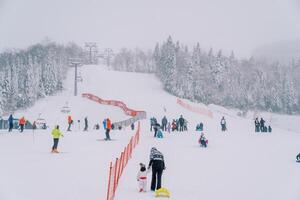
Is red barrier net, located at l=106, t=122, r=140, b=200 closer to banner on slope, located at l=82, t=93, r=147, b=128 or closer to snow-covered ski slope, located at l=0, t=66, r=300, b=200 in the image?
snow-covered ski slope, located at l=0, t=66, r=300, b=200

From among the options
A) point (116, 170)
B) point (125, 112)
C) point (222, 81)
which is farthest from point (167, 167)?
point (222, 81)

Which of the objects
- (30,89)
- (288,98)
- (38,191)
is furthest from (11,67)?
(38,191)

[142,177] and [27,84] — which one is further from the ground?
[27,84]

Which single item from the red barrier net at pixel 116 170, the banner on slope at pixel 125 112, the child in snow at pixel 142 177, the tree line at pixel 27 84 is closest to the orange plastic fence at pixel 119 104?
the banner on slope at pixel 125 112

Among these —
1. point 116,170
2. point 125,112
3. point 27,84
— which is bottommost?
point 125,112

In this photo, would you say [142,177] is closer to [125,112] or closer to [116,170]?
[116,170]

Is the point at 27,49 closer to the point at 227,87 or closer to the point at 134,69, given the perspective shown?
the point at 134,69

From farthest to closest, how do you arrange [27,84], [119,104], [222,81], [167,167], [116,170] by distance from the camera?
[222,81] → [27,84] → [119,104] → [167,167] → [116,170]

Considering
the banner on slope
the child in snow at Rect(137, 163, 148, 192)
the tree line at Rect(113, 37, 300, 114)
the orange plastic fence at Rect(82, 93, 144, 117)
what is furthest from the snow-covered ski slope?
the tree line at Rect(113, 37, 300, 114)

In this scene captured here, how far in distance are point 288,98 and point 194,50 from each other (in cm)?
2638

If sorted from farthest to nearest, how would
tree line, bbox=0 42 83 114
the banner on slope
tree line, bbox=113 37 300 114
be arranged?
tree line, bbox=113 37 300 114, tree line, bbox=0 42 83 114, the banner on slope

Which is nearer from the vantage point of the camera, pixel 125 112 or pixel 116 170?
pixel 116 170

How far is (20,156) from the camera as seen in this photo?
22578 millimetres

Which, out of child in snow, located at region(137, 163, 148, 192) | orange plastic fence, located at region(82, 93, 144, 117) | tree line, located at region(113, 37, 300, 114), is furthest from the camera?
tree line, located at region(113, 37, 300, 114)
